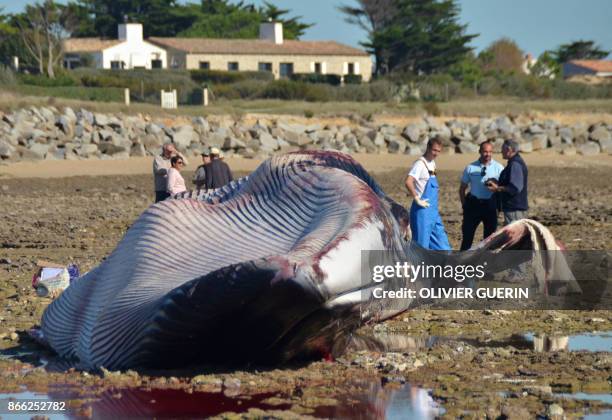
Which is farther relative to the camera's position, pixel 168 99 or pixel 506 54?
pixel 506 54

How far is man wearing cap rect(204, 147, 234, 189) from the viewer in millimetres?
15645

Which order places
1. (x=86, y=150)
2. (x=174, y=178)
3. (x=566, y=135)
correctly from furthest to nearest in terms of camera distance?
(x=566, y=135) → (x=86, y=150) → (x=174, y=178)

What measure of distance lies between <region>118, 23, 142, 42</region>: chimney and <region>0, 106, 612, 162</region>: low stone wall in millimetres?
38434

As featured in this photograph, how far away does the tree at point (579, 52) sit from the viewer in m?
108

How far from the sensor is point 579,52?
355 ft

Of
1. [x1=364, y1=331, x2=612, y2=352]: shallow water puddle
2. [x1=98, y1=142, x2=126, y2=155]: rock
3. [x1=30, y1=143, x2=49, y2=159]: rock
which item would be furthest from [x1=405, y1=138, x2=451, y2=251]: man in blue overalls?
[x1=98, y1=142, x2=126, y2=155]: rock

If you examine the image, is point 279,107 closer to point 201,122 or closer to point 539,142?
point 201,122

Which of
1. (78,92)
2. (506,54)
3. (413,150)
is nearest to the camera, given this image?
(413,150)

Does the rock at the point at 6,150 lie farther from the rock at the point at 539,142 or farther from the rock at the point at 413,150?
the rock at the point at 539,142

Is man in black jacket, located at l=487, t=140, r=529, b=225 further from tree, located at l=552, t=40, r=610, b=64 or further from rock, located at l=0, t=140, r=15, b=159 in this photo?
tree, located at l=552, t=40, r=610, b=64

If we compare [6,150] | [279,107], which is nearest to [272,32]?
[279,107]

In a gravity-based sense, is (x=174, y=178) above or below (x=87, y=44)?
below

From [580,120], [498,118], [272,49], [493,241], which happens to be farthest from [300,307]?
[272,49]

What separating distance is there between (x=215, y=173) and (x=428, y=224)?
12.6 feet
